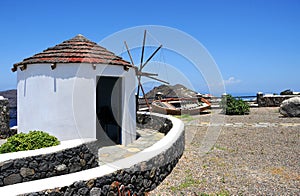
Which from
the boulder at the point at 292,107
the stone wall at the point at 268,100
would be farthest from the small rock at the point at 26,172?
the stone wall at the point at 268,100

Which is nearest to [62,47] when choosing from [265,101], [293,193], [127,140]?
[127,140]

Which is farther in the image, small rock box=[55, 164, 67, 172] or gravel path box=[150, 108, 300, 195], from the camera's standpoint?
small rock box=[55, 164, 67, 172]

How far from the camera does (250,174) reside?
18.8ft

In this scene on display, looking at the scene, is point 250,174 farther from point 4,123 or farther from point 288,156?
point 4,123

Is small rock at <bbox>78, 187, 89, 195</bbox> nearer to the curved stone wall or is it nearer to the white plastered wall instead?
the curved stone wall

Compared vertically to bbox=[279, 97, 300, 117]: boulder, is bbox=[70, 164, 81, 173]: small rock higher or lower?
lower

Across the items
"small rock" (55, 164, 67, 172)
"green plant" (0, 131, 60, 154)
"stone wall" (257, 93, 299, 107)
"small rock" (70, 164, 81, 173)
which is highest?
"stone wall" (257, 93, 299, 107)

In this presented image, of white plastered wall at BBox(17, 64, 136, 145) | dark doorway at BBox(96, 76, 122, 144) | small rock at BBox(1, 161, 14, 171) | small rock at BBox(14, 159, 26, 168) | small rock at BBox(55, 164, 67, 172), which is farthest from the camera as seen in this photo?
dark doorway at BBox(96, 76, 122, 144)

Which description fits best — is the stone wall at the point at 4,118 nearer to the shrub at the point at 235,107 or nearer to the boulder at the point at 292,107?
the shrub at the point at 235,107

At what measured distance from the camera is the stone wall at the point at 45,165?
465 centimetres

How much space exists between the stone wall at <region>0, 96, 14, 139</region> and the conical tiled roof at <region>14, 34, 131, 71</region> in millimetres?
3346

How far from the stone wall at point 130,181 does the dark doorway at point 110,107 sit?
3.36 m

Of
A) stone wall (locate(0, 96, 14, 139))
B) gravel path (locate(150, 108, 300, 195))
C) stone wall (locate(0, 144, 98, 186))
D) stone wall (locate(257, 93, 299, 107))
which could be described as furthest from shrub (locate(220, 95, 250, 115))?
stone wall (locate(0, 144, 98, 186))

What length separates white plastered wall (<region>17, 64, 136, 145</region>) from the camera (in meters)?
7.24
